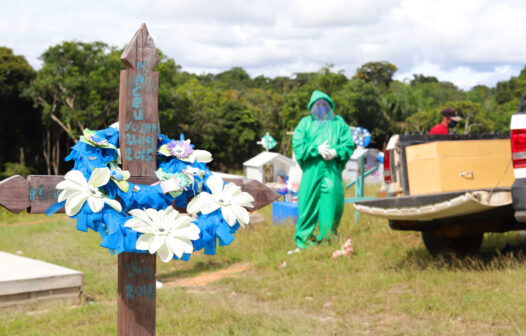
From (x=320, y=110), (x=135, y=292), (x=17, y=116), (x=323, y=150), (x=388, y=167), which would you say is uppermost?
(x=17, y=116)

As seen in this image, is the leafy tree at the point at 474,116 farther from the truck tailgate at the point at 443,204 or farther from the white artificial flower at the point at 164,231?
the white artificial flower at the point at 164,231

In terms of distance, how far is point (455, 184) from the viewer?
224 inches

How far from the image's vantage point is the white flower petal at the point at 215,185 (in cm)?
288

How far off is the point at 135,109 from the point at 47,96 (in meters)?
23.3

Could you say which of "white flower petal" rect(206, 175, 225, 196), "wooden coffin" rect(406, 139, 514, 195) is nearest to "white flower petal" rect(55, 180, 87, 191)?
"white flower petal" rect(206, 175, 225, 196)

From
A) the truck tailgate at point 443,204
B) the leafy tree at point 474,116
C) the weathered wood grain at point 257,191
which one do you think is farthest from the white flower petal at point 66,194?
the leafy tree at point 474,116

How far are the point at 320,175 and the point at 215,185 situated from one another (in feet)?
18.9

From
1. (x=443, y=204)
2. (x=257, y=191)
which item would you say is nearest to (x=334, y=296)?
(x=443, y=204)

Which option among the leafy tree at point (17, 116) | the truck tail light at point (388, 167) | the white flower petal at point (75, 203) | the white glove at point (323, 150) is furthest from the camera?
the leafy tree at point (17, 116)

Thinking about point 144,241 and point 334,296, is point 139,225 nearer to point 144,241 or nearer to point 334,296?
point 144,241

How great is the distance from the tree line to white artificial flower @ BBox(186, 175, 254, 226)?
21084 mm

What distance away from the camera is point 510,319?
4.60 meters

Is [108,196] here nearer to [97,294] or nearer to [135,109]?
[135,109]

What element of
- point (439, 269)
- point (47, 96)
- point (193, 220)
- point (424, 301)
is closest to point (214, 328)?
point (424, 301)
